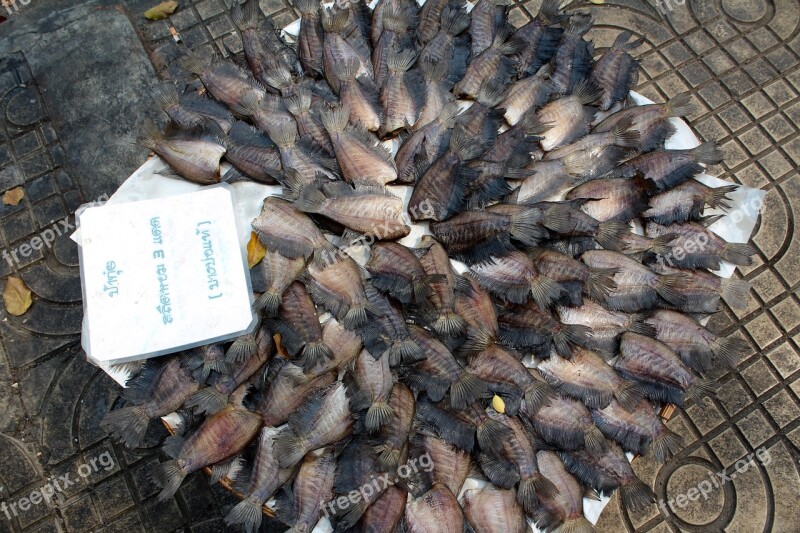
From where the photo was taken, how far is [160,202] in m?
2.59

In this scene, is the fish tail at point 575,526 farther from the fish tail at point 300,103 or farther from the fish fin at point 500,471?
the fish tail at point 300,103

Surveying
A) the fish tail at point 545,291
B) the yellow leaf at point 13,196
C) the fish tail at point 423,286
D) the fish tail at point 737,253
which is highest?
the fish tail at point 423,286

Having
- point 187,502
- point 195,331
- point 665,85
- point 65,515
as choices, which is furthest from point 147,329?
point 665,85

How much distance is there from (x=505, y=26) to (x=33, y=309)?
3.24 meters

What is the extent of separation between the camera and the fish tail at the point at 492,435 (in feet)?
8.18

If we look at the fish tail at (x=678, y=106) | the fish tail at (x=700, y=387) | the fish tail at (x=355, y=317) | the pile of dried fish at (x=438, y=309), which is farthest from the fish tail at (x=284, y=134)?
the fish tail at (x=700, y=387)

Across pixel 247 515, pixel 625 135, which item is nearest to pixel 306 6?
pixel 625 135

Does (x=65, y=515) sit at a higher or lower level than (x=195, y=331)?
lower

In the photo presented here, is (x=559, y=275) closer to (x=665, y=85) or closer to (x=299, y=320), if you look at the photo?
(x=299, y=320)

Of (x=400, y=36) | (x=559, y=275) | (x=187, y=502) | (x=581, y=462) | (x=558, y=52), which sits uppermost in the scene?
(x=400, y=36)

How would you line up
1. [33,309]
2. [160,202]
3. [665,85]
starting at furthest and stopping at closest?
[665,85], [33,309], [160,202]

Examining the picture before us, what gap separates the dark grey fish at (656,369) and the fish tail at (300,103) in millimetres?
1733

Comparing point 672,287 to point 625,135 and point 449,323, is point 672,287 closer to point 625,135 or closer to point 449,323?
point 625,135

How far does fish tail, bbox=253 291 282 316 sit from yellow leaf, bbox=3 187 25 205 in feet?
8.33
